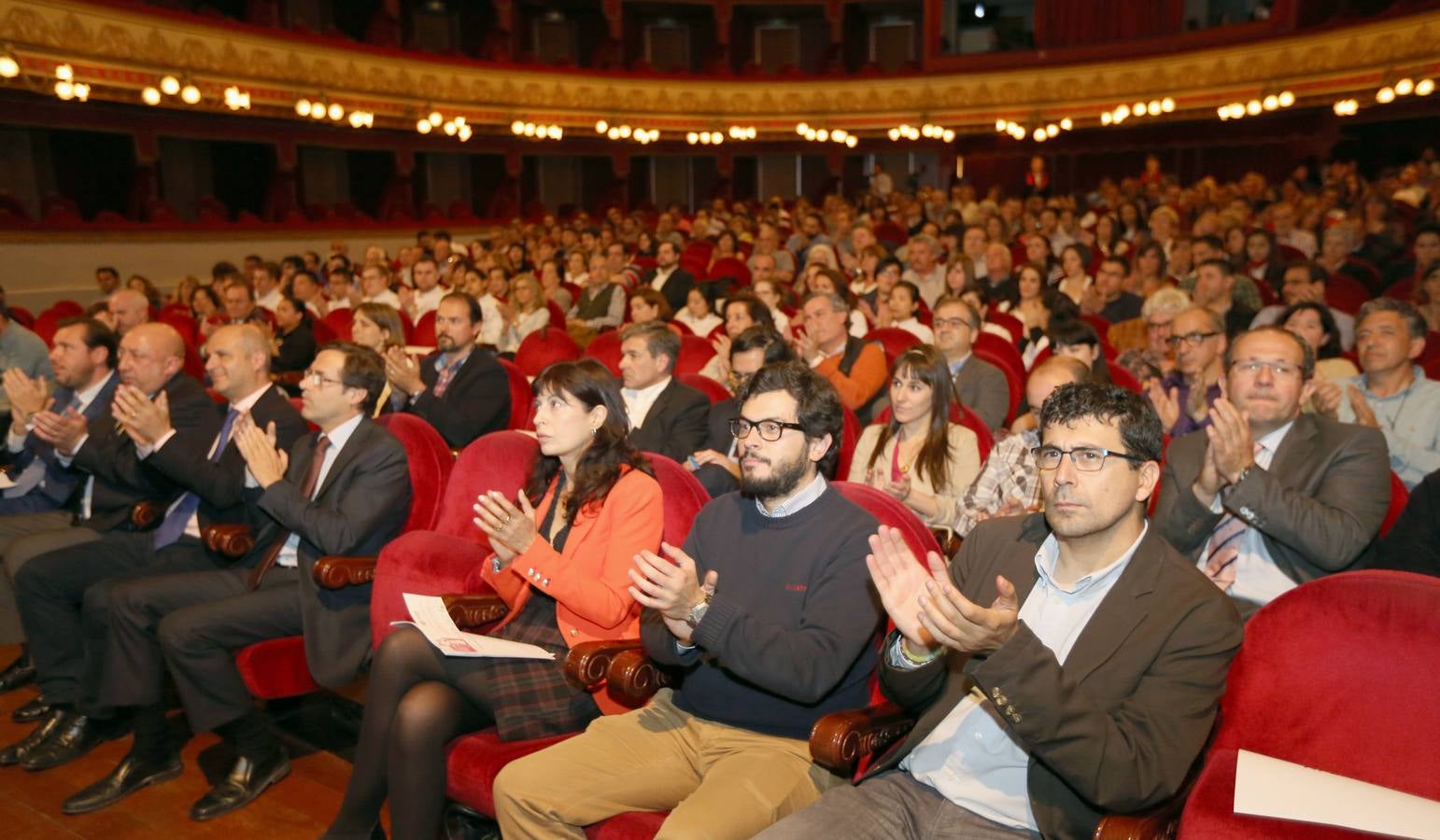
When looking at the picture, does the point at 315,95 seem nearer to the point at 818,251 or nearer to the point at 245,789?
the point at 818,251

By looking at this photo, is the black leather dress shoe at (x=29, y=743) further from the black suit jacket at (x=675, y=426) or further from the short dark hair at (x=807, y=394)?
the short dark hair at (x=807, y=394)

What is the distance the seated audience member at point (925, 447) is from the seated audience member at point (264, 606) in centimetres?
146

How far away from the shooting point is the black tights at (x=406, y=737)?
224cm

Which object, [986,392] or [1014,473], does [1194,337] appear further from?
[1014,473]

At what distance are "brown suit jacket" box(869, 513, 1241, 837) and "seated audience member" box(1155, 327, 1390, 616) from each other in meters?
0.60

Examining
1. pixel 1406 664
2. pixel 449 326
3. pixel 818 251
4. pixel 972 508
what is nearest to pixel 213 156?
pixel 818 251

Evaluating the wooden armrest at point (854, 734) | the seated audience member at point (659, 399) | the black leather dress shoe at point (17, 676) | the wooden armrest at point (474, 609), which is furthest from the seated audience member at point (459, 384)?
the wooden armrest at point (854, 734)

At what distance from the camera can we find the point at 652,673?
2254mm

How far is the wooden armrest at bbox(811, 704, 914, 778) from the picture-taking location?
6.13 ft

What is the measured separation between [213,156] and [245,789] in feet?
43.9

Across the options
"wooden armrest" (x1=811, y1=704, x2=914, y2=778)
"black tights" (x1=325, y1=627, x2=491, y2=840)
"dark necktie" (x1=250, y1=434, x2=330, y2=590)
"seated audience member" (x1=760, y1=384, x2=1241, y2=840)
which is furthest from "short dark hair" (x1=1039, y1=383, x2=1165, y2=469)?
"dark necktie" (x1=250, y1=434, x2=330, y2=590)

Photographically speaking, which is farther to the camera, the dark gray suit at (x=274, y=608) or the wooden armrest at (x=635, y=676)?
the dark gray suit at (x=274, y=608)

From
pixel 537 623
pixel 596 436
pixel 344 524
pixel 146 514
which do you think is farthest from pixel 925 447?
pixel 146 514

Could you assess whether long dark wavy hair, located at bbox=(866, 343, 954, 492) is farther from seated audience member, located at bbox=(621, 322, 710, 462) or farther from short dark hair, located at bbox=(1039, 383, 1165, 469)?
short dark hair, located at bbox=(1039, 383, 1165, 469)
